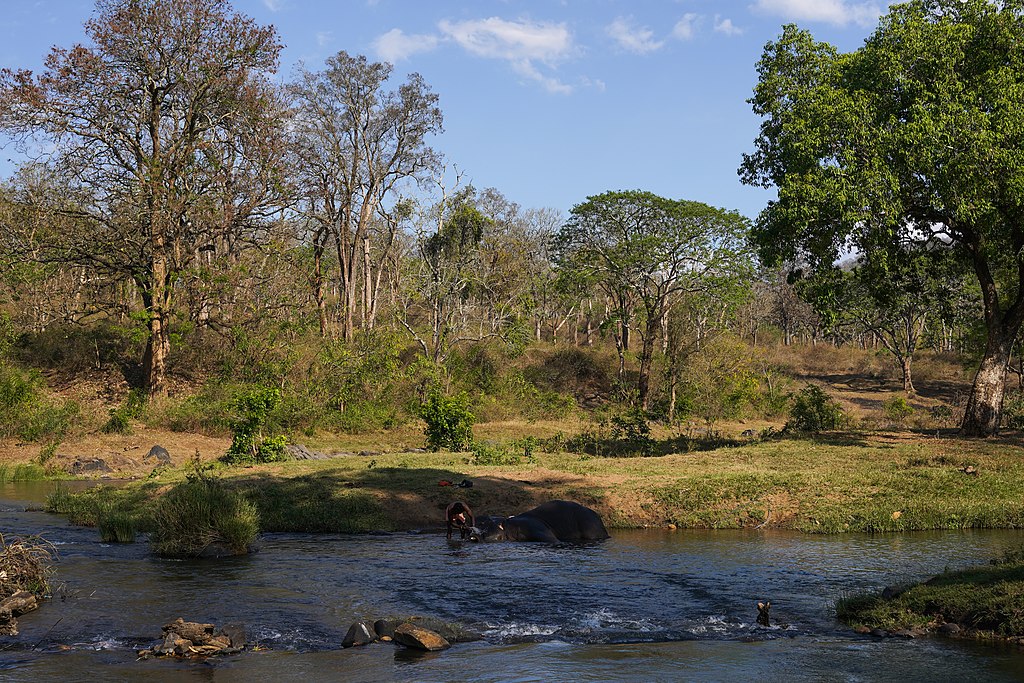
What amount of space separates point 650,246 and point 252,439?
21342mm

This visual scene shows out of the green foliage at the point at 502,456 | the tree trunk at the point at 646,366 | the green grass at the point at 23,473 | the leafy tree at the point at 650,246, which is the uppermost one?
the leafy tree at the point at 650,246

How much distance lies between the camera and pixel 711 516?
1727cm

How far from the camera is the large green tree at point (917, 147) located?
2109 cm

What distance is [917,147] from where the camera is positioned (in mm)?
21469

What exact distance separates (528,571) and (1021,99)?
17045 mm

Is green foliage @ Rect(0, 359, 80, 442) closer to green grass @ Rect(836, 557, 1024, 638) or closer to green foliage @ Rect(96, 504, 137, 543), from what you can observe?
green foliage @ Rect(96, 504, 137, 543)

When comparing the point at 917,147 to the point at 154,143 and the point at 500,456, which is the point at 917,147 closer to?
the point at 500,456

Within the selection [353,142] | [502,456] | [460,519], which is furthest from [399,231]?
[460,519]

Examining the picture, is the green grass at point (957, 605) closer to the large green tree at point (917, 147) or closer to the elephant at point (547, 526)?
the elephant at point (547, 526)

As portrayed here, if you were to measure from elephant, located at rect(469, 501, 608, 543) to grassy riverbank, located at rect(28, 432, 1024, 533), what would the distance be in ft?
4.43

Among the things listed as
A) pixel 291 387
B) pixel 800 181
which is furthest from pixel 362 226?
pixel 800 181

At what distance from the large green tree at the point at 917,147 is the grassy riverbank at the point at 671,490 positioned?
5701 mm

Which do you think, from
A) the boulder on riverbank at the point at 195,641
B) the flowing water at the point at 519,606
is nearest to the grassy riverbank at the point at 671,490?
the flowing water at the point at 519,606

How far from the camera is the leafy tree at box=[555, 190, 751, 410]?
38.1m
